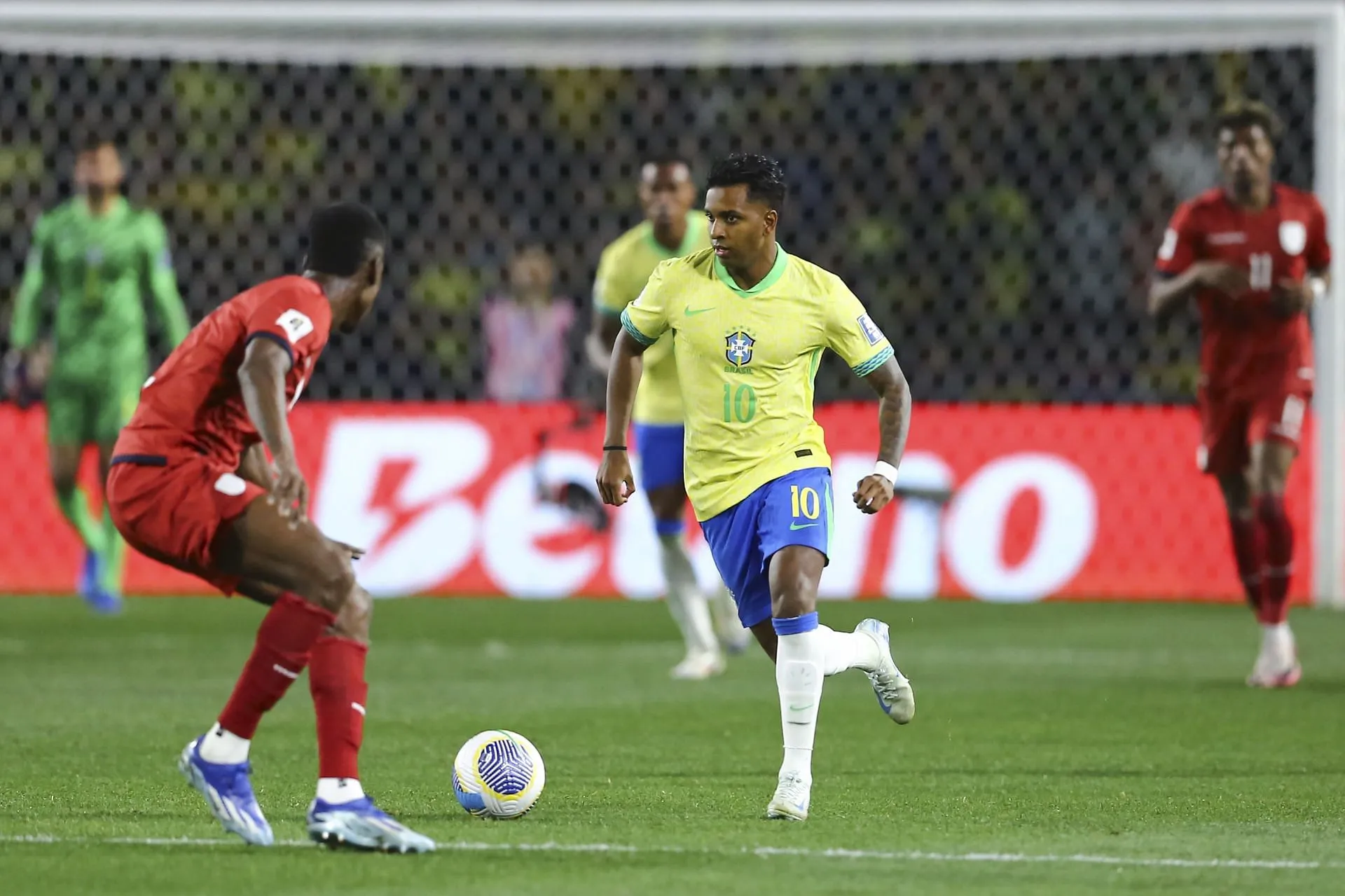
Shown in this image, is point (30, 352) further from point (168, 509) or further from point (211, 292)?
point (168, 509)

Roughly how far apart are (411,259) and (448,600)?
3.68 metres

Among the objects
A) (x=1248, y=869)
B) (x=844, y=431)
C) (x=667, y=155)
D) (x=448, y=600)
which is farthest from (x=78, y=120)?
(x=1248, y=869)

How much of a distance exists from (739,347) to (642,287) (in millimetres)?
3781

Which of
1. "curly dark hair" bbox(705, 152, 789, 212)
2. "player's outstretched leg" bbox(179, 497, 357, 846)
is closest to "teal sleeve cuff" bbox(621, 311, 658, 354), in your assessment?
"curly dark hair" bbox(705, 152, 789, 212)

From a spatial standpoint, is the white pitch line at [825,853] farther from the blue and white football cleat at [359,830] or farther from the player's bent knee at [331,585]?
the player's bent knee at [331,585]

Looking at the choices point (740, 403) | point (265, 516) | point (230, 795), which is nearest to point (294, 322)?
point (265, 516)

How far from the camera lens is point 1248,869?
205 inches

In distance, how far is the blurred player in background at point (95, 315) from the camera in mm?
12945

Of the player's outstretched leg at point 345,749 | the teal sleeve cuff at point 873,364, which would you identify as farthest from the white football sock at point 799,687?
the player's outstretched leg at point 345,749

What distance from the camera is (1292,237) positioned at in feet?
32.8

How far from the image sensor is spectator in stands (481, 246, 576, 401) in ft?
52.2

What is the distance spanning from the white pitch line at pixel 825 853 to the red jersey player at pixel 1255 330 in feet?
15.3

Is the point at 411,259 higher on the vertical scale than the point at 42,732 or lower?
higher

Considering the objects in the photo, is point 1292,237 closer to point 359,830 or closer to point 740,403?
point 740,403
